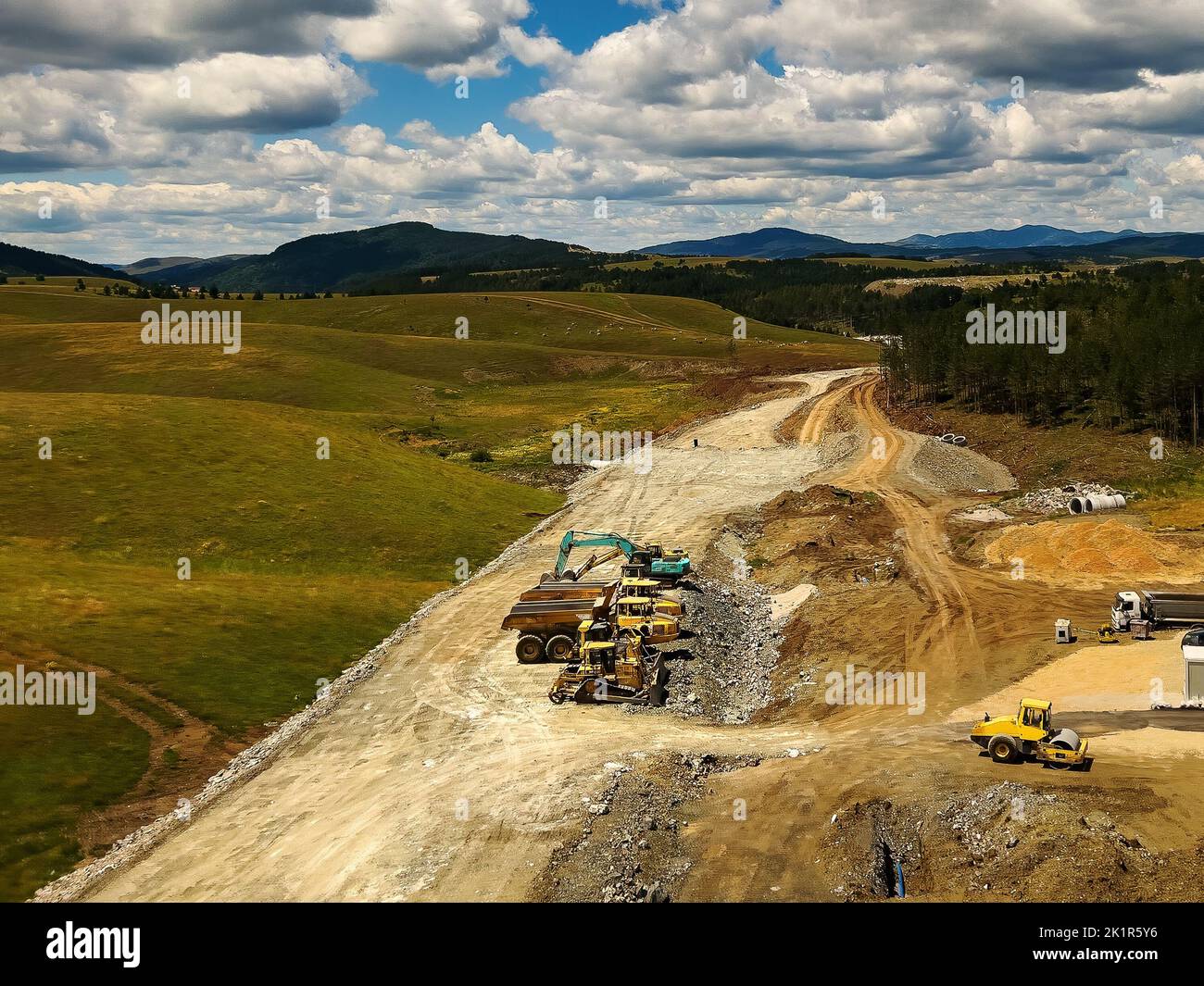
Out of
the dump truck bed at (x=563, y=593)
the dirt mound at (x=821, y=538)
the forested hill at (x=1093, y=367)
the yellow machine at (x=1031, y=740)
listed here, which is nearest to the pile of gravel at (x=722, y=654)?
the dirt mound at (x=821, y=538)

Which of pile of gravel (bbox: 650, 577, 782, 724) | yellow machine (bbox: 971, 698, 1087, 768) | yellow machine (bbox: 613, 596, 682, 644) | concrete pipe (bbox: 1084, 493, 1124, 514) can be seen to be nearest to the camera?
yellow machine (bbox: 971, 698, 1087, 768)

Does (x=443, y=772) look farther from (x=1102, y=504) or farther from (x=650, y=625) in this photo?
(x=1102, y=504)

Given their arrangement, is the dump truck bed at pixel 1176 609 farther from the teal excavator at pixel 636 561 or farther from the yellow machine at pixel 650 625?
the teal excavator at pixel 636 561

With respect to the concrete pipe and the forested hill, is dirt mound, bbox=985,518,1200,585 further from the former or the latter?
the forested hill

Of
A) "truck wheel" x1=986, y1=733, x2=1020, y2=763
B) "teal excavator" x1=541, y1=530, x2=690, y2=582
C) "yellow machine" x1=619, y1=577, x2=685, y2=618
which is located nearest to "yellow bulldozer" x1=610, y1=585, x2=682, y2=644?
"yellow machine" x1=619, y1=577, x2=685, y2=618

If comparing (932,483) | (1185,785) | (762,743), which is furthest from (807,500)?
(1185,785)

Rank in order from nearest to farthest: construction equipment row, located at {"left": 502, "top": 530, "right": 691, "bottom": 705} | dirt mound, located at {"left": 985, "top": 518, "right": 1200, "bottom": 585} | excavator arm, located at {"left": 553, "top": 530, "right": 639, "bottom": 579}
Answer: construction equipment row, located at {"left": 502, "top": 530, "right": 691, "bottom": 705}, excavator arm, located at {"left": 553, "top": 530, "right": 639, "bottom": 579}, dirt mound, located at {"left": 985, "top": 518, "right": 1200, "bottom": 585}
